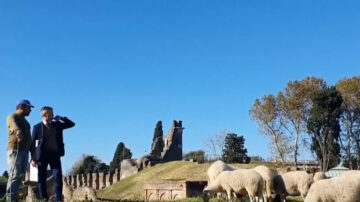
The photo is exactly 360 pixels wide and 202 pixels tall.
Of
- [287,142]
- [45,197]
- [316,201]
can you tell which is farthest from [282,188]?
[287,142]

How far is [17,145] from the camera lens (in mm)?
11258

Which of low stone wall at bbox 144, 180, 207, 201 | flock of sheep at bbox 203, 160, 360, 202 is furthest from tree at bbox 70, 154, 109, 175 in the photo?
flock of sheep at bbox 203, 160, 360, 202

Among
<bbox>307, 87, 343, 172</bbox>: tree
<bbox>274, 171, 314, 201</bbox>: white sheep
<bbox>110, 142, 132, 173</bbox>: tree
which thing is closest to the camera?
<bbox>274, 171, 314, 201</bbox>: white sheep

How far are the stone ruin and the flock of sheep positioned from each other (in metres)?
40.6

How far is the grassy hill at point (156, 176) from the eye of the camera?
1816 inches

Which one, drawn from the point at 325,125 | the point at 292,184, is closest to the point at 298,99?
the point at 325,125

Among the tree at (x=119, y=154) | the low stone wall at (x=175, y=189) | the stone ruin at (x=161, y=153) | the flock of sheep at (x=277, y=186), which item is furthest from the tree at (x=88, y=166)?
the flock of sheep at (x=277, y=186)

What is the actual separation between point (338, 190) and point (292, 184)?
305 inches

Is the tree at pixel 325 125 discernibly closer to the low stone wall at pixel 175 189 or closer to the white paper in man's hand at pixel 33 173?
the low stone wall at pixel 175 189

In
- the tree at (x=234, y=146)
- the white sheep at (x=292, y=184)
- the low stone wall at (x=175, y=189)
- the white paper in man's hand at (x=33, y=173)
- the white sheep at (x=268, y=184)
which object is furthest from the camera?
the tree at (x=234, y=146)

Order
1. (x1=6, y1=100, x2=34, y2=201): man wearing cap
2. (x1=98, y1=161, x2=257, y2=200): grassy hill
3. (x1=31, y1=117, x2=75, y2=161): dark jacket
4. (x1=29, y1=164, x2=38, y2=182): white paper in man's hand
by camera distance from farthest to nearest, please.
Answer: (x1=98, y1=161, x2=257, y2=200): grassy hill → (x1=29, y1=164, x2=38, y2=182): white paper in man's hand → (x1=31, y1=117, x2=75, y2=161): dark jacket → (x1=6, y1=100, x2=34, y2=201): man wearing cap

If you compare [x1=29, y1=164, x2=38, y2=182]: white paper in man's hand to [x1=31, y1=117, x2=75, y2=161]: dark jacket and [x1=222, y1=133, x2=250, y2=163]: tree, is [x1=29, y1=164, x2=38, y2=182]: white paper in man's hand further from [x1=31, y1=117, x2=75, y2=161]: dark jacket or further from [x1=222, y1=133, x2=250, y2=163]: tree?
[x1=222, y1=133, x2=250, y2=163]: tree

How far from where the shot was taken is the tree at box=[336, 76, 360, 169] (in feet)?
188

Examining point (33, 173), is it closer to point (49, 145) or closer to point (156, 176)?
point (49, 145)
